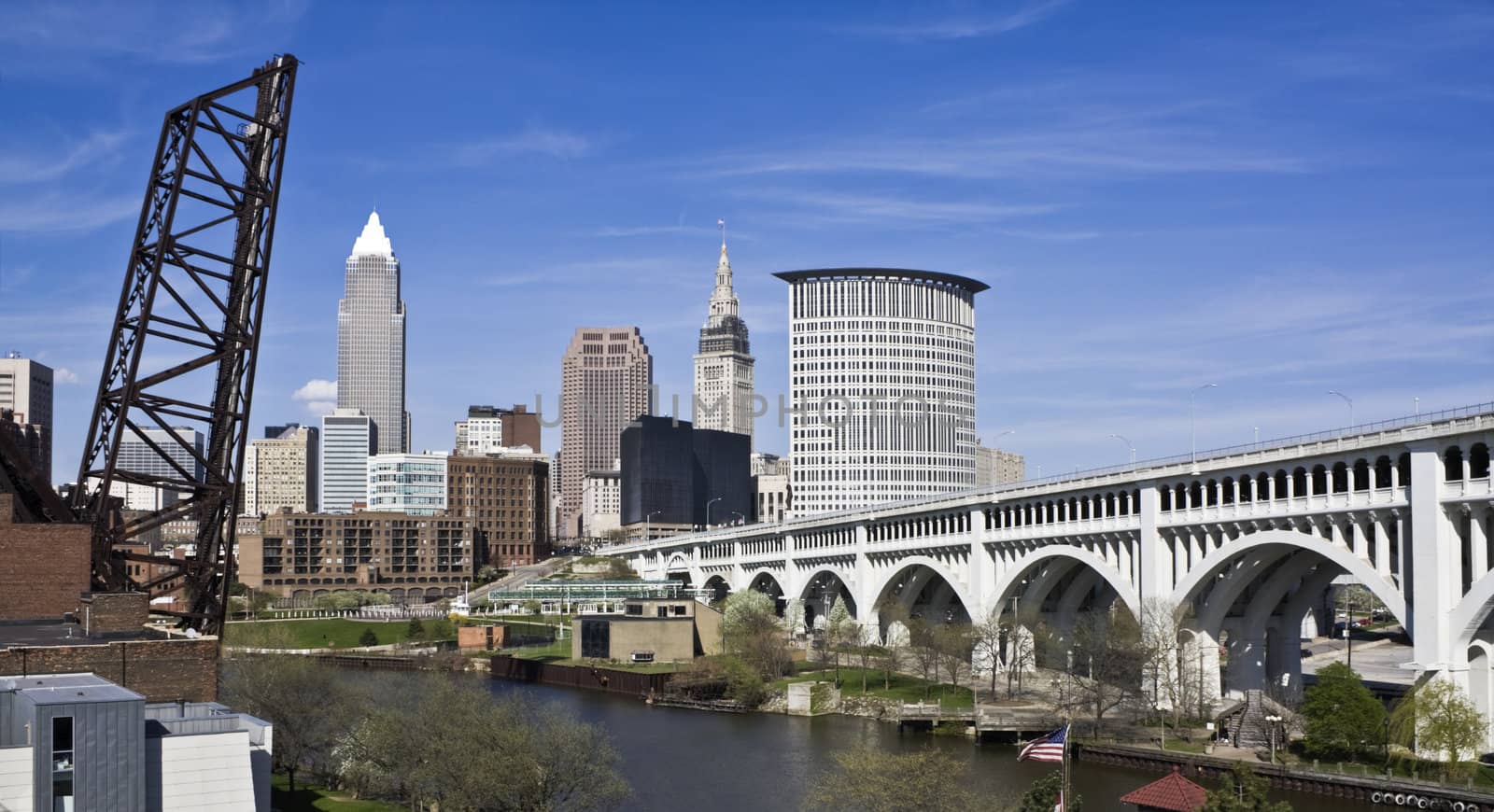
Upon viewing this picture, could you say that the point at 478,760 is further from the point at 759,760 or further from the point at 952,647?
the point at 952,647

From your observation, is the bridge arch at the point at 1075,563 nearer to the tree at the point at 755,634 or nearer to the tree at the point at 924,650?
the tree at the point at 924,650

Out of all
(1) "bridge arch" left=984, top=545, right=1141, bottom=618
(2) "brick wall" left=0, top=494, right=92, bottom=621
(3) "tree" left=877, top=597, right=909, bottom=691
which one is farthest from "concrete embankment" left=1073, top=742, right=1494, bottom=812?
(2) "brick wall" left=0, top=494, right=92, bottom=621

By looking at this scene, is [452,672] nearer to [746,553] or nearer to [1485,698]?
[746,553]

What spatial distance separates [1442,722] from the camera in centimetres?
6706

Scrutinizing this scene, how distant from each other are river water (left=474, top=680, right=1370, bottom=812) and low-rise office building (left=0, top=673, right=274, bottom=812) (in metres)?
30.8

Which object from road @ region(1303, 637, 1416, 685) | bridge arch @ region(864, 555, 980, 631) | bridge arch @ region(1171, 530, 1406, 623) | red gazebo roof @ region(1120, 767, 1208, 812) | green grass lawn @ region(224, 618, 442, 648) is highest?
bridge arch @ region(1171, 530, 1406, 623)

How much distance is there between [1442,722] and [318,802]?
48210 millimetres

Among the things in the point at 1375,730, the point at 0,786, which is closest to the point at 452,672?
the point at 1375,730

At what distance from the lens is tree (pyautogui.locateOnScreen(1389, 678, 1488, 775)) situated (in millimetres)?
66750

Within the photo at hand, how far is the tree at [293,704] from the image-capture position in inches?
2872

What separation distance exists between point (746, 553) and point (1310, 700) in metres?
120

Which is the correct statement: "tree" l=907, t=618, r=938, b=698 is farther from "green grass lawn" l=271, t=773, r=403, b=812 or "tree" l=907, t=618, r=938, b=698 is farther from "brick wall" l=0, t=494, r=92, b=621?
"brick wall" l=0, t=494, r=92, b=621

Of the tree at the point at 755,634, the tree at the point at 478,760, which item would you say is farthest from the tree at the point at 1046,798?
the tree at the point at 755,634

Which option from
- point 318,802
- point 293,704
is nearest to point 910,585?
point 293,704
